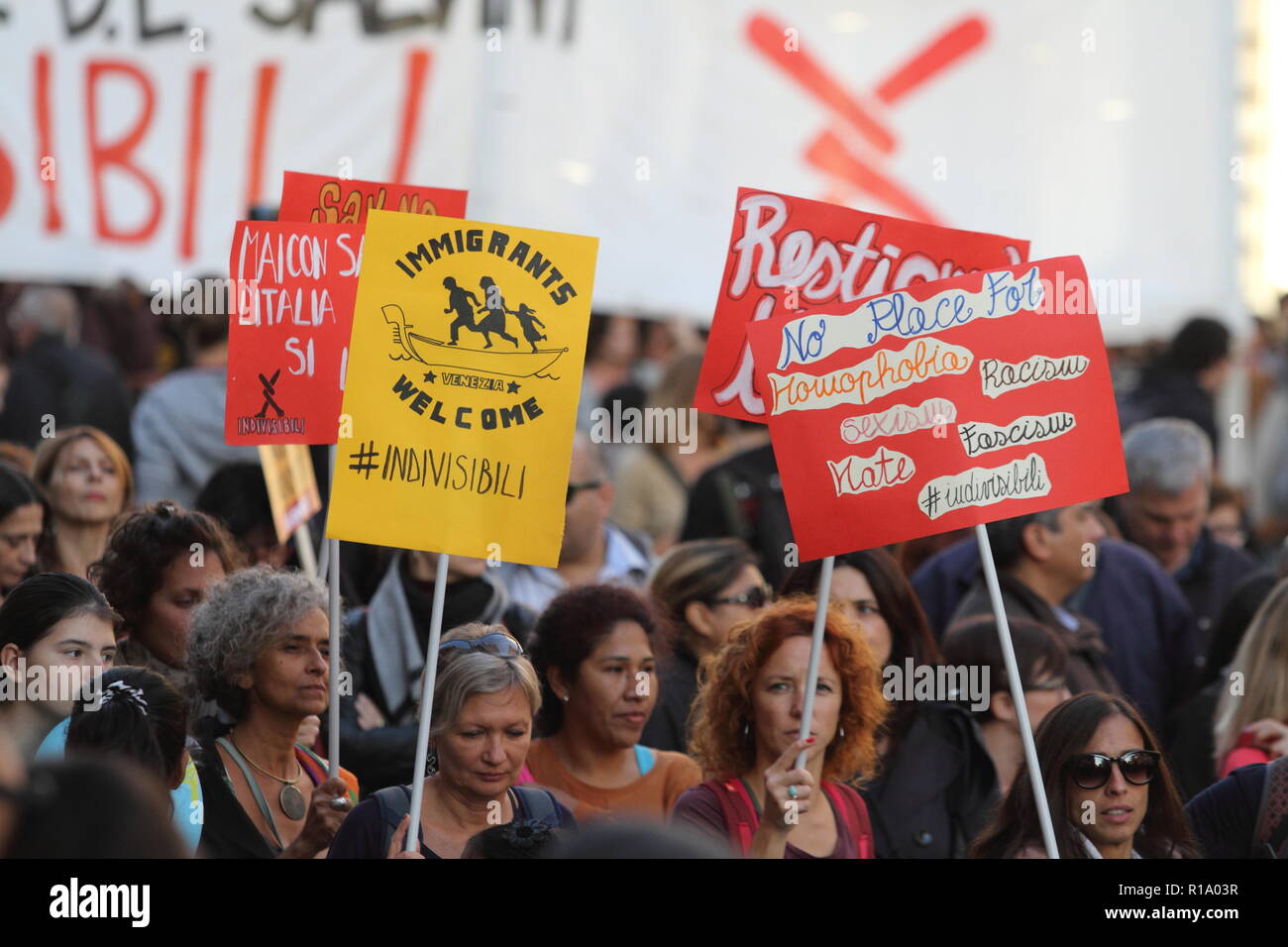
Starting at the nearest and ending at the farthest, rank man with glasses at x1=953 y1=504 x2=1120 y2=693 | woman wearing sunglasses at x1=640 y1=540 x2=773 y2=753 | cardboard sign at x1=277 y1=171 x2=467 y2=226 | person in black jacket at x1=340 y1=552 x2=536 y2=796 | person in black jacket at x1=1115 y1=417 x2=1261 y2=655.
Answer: cardboard sign at x1=277 y1=171 x2=467 y2=226, person in black jacket at x1=340 y1=552 x2=536 y2=796, woman wearing sunglasses at x1=640 y1=540 x2=773 y2=753, man with glasses at x1=953 y1=504 x2=1120 y2=693, person in black jacket at x1=1115 y1=417 x2=1261 y2=655

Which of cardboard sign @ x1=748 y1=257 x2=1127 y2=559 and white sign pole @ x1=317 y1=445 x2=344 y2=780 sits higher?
cardboard sign @ x1=748 y1=257 x2=1127 y2=559

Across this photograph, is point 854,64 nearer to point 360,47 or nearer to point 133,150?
point 360,47

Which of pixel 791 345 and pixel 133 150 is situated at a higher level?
pixel 133 150

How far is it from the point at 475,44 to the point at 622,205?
0.98 meters

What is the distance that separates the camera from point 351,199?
4.91m

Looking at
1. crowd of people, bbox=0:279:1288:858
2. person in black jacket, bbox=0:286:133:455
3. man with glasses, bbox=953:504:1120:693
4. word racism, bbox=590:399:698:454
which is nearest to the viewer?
crowd of people, bbox=0:279:1288:858

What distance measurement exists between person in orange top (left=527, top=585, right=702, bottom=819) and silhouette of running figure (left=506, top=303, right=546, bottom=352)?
0.87 m

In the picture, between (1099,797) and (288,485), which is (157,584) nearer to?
(288,485)

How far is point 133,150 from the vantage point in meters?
7.78

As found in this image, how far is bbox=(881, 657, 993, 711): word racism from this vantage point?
198 inches

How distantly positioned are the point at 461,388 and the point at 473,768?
0.85 m

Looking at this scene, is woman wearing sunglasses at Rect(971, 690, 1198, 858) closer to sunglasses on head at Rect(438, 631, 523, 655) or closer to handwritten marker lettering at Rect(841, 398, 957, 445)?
handwritten marker lettering at Rect(841, 398, 957, 445)
